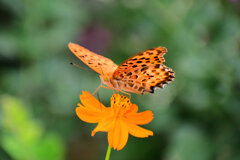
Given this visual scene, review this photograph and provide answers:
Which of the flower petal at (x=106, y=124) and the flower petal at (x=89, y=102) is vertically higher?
the flower petal at (x=89, y=102)

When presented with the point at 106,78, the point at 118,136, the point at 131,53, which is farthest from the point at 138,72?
the point at 131,53

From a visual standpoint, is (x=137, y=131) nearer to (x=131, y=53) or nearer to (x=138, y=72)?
(x=138, y=72)

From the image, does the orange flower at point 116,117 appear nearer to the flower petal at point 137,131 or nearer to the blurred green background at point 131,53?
the flower petal at point 137,131

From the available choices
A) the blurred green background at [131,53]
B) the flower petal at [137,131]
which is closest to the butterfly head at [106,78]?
the flower petal at [137,131]

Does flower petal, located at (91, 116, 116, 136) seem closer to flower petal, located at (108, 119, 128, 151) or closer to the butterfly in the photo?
flower petal, located at (108, 119, 128, 151)

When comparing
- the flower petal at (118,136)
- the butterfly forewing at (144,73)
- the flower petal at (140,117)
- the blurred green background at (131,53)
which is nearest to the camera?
the flower petal at (118,136)

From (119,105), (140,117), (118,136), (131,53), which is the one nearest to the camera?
(118,136)

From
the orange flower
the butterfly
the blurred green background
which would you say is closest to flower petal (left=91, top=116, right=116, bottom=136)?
the orange flower
